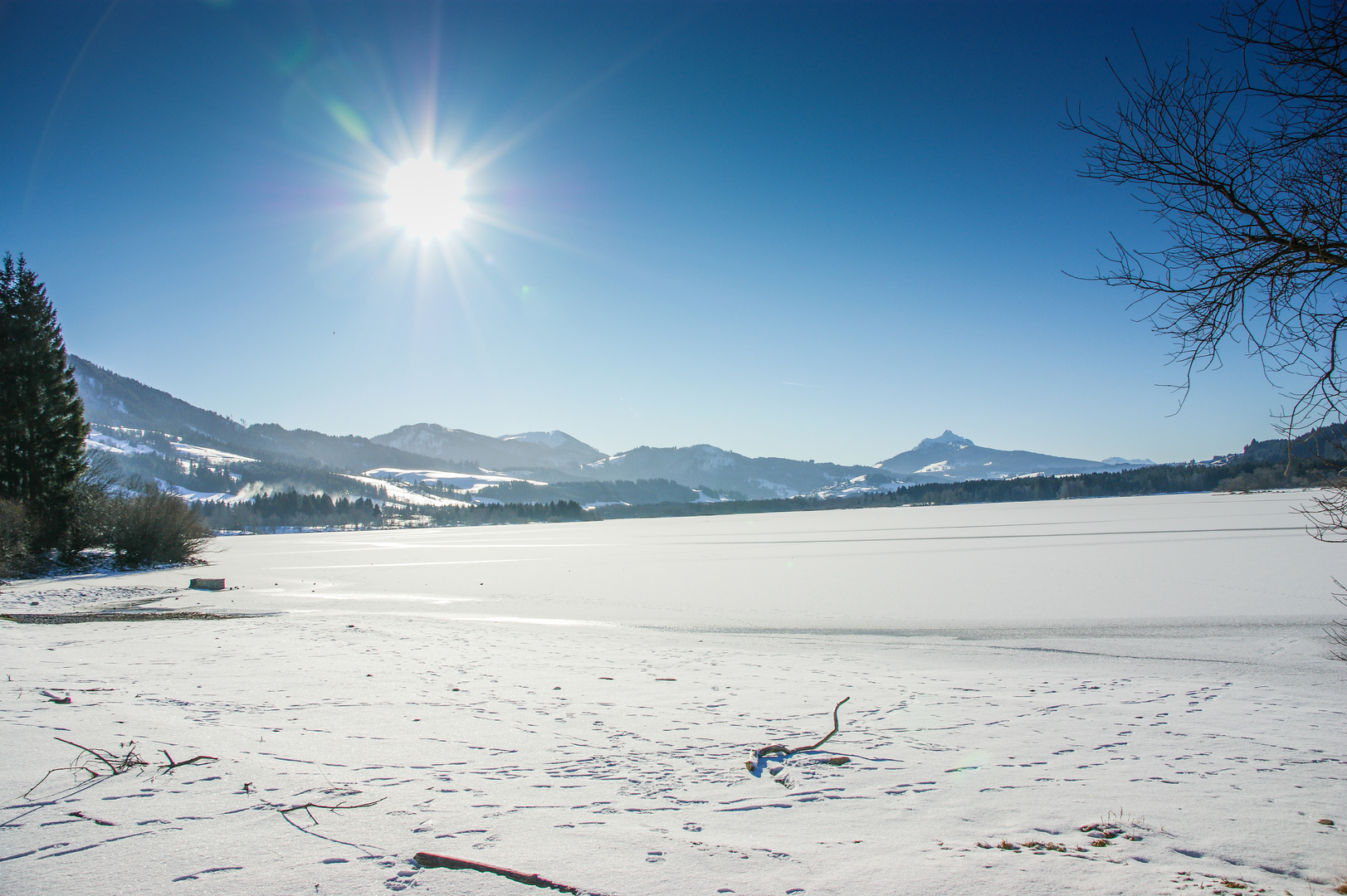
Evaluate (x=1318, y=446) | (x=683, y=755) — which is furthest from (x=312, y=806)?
(x=1318, y=446)

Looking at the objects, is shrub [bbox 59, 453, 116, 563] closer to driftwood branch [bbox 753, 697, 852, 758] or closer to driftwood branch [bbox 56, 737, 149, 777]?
driftwood branch [bbox 56, 737, 149, 777]

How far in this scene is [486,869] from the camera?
130 inches

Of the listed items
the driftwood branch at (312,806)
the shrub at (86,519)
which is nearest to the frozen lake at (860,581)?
the shrub at (86,519)

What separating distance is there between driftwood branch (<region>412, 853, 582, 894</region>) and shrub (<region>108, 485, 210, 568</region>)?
120ft

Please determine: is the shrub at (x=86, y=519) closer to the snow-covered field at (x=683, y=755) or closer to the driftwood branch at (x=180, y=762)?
the snow-covered field at (x=683, y=755)

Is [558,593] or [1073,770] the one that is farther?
[558,593]

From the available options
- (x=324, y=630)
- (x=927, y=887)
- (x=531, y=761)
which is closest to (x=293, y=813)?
(x=531, y=761)

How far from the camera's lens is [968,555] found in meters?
32.9

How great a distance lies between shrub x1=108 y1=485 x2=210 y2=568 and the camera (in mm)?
30500

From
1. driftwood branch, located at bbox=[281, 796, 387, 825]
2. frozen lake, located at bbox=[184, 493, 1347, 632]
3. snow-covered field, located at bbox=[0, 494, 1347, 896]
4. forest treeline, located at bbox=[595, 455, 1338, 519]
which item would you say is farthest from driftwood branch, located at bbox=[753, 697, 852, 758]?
forest treeline, located at bbox=[595, 455, 1338, 519]

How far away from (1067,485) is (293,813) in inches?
6629

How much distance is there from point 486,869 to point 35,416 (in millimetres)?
36682

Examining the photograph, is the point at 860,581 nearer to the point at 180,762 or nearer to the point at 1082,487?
the point at 180,762

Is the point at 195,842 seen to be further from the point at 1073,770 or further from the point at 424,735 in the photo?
the point at 1073,770
